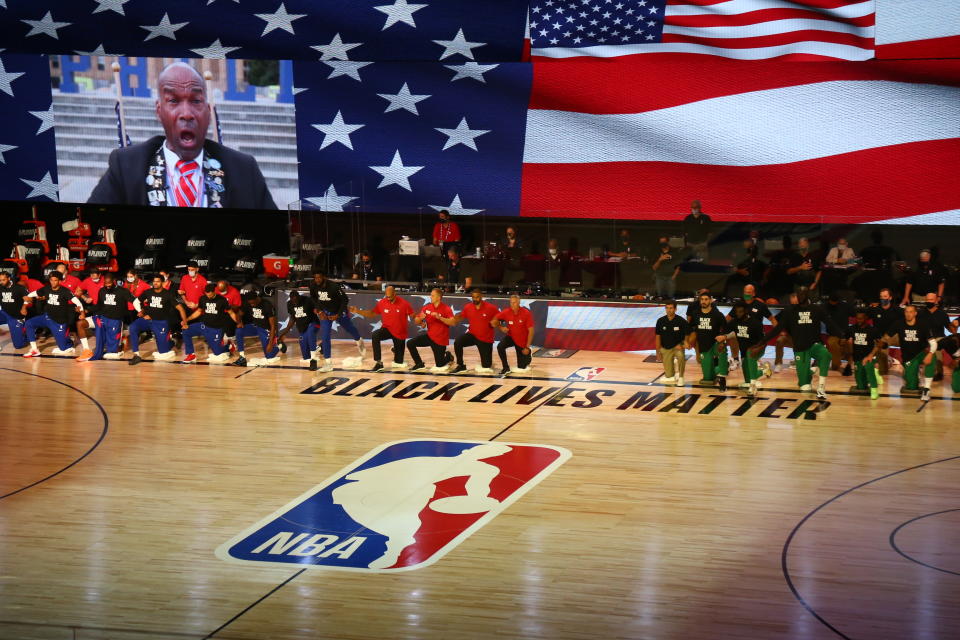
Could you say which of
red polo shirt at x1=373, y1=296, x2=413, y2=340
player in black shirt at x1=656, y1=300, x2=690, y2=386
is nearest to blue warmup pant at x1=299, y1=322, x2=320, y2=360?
red polo shirt at x1=373, y1=296, x2=413, y2=340

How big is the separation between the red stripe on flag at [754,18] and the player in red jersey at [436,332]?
7.89 m

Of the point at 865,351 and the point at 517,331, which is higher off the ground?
the point at 517,331

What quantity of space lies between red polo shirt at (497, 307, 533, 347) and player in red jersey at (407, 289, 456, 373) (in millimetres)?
1002

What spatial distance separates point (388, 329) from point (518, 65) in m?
6.98

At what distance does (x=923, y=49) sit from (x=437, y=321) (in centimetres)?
1098

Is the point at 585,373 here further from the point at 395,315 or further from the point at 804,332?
the point at 804,332

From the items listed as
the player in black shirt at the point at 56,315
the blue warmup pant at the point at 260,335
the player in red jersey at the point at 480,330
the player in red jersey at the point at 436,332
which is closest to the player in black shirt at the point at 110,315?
the player in black shirt at the point at 56,315

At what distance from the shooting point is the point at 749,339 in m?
21.1

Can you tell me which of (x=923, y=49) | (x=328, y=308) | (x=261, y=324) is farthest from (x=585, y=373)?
(x=923, y=49)

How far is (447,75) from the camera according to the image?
88.3ft

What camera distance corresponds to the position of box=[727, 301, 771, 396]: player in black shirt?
68.4 feet

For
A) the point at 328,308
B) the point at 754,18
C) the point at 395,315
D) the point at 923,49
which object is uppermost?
the point at 754,18

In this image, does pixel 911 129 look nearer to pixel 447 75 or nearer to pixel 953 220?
pixel 953 220

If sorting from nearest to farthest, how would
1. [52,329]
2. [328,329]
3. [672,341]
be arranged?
[672,341]
[328,329]
[52,329]
